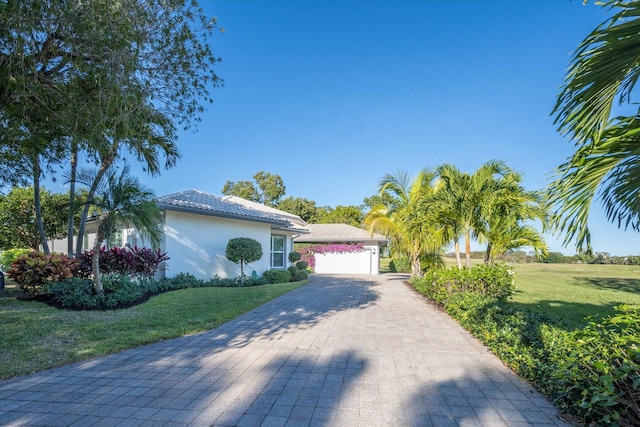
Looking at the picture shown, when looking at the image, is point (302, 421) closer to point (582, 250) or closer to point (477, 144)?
point (582, 250)

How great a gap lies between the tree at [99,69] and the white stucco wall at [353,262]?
61.3 ft

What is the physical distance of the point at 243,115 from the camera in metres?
13.2

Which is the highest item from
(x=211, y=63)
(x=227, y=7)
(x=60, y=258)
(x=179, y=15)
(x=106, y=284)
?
(x=227, y=7)

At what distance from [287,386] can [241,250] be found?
33.0 feet

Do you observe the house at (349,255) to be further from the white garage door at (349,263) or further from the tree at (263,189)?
the tree at (263,189)

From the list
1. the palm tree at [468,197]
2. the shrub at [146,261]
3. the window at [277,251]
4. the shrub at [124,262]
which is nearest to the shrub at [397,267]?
the window at [277,251]

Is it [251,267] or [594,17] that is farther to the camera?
[251,267]

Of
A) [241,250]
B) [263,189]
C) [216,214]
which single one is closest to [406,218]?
[241,250]

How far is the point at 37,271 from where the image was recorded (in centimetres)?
909

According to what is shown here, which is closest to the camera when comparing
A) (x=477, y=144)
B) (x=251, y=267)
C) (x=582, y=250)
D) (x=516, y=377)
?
(x=582, y=250)

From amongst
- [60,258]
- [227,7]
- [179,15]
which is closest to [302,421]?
[179,15]

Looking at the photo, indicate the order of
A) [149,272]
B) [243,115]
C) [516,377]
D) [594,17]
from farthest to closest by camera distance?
[243,115] < [149,272] < [516,377] < [594,17]

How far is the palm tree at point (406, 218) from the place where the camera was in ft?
43.0

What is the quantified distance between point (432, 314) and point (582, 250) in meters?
5.93
